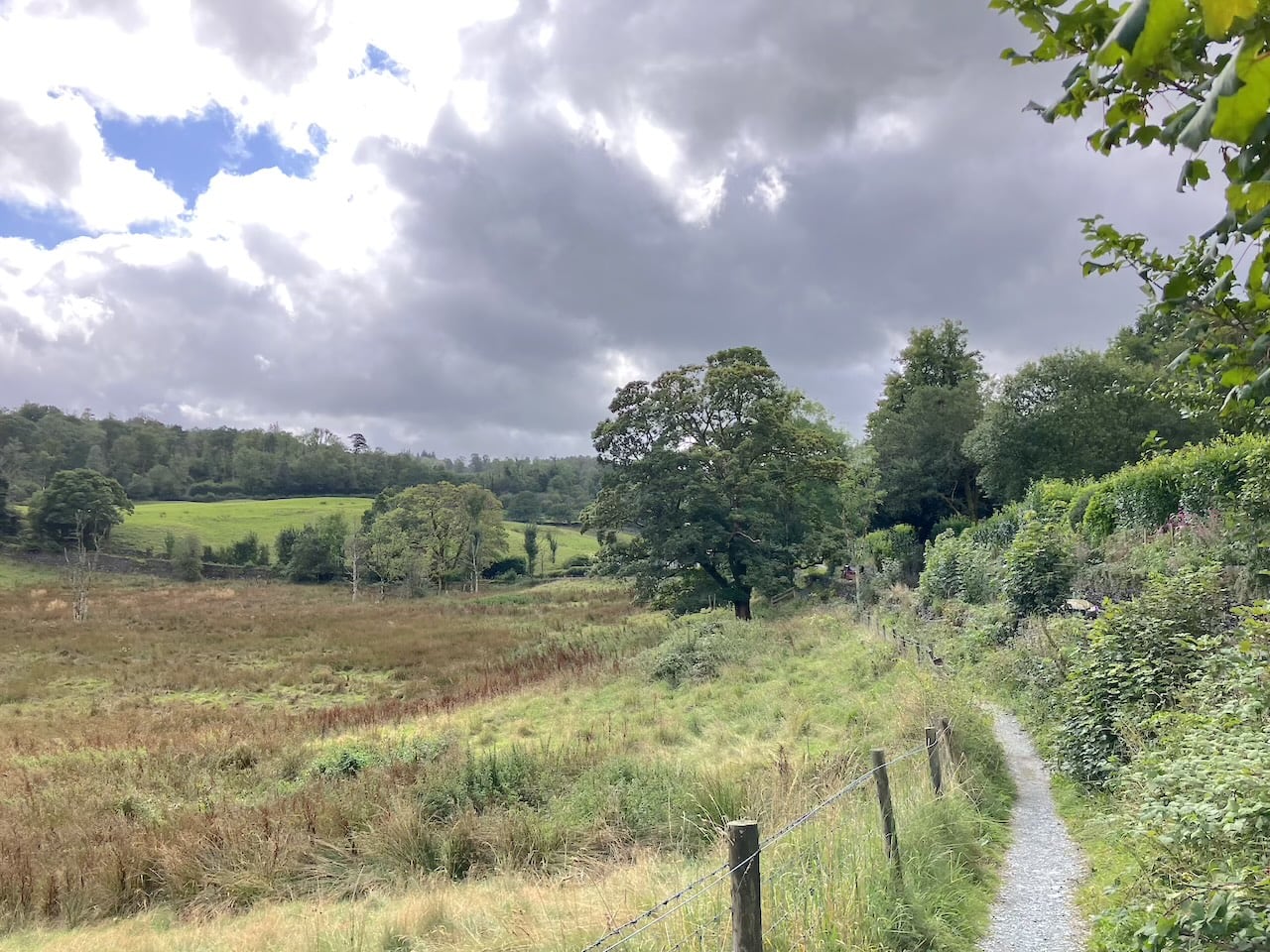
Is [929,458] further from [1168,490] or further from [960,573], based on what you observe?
[1168,490]

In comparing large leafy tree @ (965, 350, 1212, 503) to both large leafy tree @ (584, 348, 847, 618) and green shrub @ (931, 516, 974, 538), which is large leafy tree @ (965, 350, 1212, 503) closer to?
green shrub @ (931, 516, 974, 538)

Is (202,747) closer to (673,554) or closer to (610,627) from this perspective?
(673,554)

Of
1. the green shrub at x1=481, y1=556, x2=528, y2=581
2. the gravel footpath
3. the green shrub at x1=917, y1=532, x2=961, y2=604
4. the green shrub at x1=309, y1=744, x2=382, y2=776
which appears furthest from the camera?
the green shrub at x1=481, y1=556, x2=528, y2=581

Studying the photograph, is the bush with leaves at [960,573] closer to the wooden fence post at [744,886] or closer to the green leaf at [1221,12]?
the wooden fence post at [744,886]

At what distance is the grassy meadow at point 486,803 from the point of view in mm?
5273

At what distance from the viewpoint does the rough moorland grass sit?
225ft

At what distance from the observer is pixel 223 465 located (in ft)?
360

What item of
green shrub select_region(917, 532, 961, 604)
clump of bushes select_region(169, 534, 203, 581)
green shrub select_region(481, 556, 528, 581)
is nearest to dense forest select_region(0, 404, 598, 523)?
green shrub select_region(481, 556, 528, 581)

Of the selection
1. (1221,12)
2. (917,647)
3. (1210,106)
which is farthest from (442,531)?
(1221,12)

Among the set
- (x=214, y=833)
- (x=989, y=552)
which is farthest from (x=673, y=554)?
(x=214, y=833)

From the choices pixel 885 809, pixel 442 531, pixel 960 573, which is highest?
pixel 442 531

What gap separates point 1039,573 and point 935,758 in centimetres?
819

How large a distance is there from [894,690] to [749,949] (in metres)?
8.09

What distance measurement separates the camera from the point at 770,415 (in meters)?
29.4
